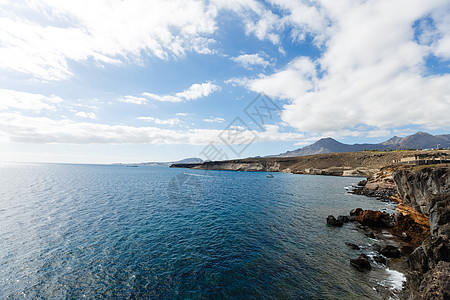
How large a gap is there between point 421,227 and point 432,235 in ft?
46.8

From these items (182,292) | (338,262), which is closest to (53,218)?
(182,292)

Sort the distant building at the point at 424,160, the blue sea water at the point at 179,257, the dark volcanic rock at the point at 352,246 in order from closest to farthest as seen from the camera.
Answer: the blue sea water at the point at 179,257, the dark volcanic rock at the point at 352,246, the distant building at the point at 424,160

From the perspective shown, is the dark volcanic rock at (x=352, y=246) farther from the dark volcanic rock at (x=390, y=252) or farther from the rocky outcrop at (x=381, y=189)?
the rocky outcrop at (x=381, y=189)

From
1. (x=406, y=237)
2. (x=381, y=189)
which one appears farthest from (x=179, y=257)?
(x=381, y=189)

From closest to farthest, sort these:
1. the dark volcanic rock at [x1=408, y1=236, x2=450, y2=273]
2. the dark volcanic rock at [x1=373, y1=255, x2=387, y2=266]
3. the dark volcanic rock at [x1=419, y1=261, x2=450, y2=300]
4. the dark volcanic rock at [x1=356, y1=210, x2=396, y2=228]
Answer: the dark volcanic rock at [x1=419, y1=261, x2=450, y2=300] → the dark volcanic rock at [x1=408, y1=236, x2=450, y2=273] → the dark volcanic rock at [x1=373, y1=255, x2=387, y2=266] → the dark volcanic rock at [x1=356, y1=210, x2=396, y2=228]

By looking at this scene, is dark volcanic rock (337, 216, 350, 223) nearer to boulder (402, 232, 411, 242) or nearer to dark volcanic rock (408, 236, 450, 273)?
boulder (402, 232, 411, 242)

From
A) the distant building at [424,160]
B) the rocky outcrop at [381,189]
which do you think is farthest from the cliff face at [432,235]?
the distant building at [424,160]

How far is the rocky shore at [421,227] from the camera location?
11234mm

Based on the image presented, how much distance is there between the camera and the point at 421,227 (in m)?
26.4

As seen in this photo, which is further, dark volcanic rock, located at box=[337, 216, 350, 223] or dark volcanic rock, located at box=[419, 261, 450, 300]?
dark volcanic rock, located at box=[337, 216, 350, 223]

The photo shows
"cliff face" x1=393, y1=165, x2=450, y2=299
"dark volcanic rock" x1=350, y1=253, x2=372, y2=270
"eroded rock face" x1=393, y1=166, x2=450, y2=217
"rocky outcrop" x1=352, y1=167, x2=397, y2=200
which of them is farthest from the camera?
"rocky outcrop" x1=352, y1=167, x2=397, y2=200

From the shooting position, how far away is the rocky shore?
11234mm

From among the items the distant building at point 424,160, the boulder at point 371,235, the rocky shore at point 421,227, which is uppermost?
the distant building at point 424,160

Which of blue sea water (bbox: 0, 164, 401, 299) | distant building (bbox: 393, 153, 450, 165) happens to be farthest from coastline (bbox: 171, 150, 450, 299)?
distant building (bbox: 393, 153, 450, 165)
